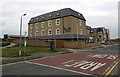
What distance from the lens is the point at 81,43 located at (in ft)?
100.0

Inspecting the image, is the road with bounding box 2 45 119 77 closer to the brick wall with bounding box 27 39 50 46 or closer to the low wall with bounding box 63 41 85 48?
the low wall with bounding box 63 41 85 48

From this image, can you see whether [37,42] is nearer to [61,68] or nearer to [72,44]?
[72,44]

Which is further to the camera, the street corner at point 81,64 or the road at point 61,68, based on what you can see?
the street corner at point 81,64

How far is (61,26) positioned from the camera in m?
37.3

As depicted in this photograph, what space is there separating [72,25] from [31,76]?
31364 millimetres

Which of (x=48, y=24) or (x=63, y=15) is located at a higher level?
(x=63, y=15)

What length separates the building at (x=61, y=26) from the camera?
116ft

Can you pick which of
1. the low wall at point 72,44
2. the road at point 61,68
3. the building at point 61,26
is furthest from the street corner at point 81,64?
the building at point 61,26

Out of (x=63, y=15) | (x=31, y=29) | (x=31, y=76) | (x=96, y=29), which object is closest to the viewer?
(x=31, y=76)

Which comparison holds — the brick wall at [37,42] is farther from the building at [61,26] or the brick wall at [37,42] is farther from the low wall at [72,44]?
the building at [61,26]

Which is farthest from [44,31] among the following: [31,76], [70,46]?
[31,76]

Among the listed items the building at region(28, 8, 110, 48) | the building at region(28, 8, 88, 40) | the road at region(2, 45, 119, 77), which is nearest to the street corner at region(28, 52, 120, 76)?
the road at region(2, 45, 119, 77)

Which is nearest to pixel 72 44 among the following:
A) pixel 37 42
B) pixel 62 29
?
pixel 62 29

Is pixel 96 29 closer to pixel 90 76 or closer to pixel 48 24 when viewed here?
pixel 48 24
